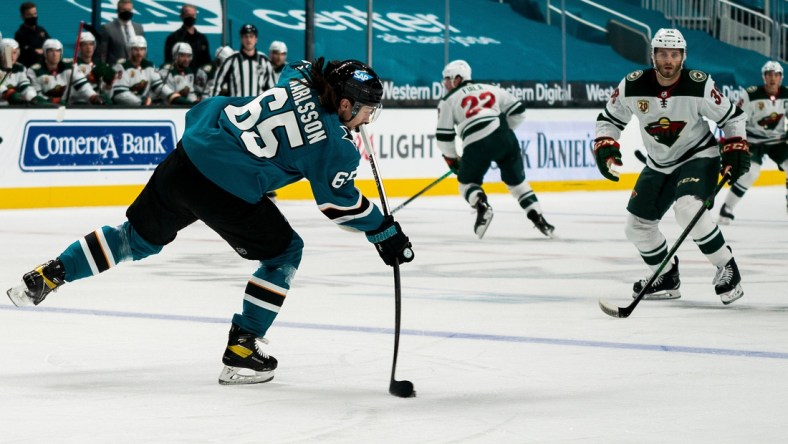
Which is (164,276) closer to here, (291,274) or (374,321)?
(374,321)

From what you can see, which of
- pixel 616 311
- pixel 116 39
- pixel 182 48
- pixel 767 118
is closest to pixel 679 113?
pixel 616 311

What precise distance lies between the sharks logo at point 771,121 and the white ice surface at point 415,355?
375cm

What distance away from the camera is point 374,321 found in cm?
614

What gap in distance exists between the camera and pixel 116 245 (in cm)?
488

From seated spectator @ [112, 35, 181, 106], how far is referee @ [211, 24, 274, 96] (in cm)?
64

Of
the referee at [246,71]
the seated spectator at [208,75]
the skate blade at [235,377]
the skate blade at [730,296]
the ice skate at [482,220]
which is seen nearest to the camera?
the skate blade at [235,377]

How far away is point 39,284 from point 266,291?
779 millimetres

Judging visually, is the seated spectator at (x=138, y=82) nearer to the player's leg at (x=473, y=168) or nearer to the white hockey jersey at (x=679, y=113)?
the player's leg at (x=473, y=168)

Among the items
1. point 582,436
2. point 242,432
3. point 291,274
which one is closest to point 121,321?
point 291,274

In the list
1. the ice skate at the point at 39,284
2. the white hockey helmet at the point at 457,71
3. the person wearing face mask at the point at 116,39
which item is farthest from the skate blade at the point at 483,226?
the ice skate at the point at 39,284

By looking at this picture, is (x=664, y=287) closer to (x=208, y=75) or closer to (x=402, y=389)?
(x=402, y=389)

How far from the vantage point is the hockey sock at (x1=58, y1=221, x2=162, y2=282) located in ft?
16.0

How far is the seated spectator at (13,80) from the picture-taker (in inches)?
509

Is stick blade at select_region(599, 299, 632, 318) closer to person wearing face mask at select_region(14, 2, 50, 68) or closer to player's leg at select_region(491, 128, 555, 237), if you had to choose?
player's leg at select_region(491, 128, 555, 237)
